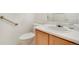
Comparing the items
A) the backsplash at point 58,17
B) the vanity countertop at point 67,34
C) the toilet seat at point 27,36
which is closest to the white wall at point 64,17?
the backsplash at point 58,17

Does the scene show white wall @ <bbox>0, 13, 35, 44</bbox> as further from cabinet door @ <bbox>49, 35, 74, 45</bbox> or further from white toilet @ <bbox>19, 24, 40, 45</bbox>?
cabinet door @ <bbox>49, 35, 74, 45</bbox>

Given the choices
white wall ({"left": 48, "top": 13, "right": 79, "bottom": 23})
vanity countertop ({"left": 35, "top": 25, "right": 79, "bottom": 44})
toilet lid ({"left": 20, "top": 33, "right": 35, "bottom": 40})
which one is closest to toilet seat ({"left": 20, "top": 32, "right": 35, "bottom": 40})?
toilet lid ({"left": 20, "top": 33, "right": 35, "bottom": 40})

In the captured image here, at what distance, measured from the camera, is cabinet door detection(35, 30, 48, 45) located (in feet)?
4.38

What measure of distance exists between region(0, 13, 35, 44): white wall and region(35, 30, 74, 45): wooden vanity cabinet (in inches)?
5.2

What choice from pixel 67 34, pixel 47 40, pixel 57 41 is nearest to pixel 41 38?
pixel 47 40

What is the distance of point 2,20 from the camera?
1.32 meters

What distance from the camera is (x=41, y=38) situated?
1357 mm

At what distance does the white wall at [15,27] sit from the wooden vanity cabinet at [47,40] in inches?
5.2

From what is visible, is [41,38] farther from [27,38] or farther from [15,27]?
[15,27]
